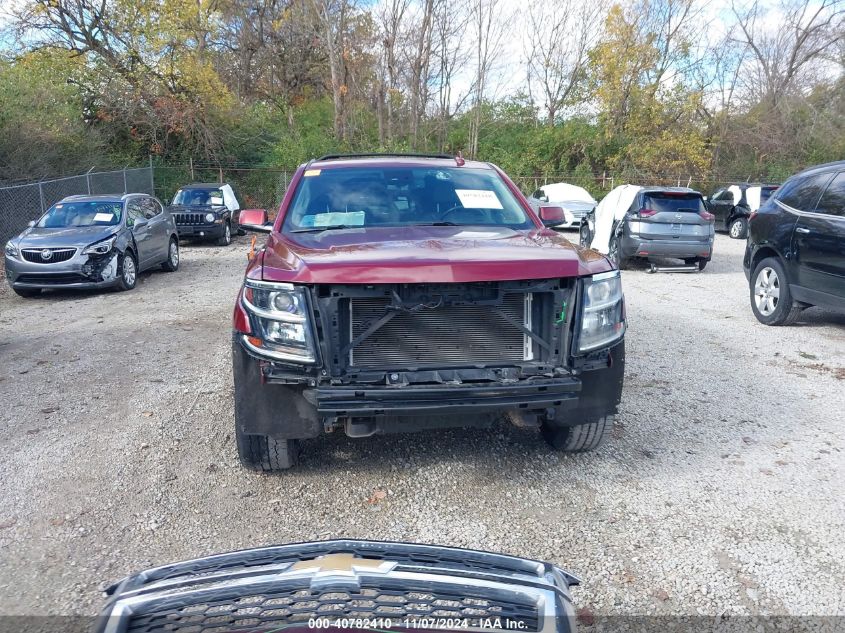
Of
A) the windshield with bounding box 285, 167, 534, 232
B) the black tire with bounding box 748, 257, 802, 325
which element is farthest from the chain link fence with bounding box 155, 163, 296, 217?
the windshield with bounding box 285, 167, 534, 232

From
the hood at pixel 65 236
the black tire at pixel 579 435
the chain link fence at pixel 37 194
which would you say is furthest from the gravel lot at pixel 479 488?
the chain link fence at pixel 37 194

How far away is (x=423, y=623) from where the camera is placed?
160cm

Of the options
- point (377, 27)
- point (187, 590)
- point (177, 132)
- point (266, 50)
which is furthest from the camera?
point (266, 50)

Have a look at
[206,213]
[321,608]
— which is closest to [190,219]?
[206,213]

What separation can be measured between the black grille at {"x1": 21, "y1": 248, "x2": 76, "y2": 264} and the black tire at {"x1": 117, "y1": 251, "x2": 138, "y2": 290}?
771 mm

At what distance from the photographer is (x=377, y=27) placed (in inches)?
1319

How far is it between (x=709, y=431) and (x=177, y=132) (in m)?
25.3

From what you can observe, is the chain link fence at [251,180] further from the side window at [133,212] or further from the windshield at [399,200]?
the windshield at [399,200]

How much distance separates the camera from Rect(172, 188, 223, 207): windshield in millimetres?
18984

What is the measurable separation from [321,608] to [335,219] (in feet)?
11.4

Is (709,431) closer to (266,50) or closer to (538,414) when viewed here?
(538,414)

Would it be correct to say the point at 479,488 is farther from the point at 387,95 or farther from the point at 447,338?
the point at 387,95

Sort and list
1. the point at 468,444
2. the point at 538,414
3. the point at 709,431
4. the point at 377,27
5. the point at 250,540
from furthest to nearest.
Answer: the point at 377,27 → the point at 709,431 → the point at 468,444 → the point at 538,414 → the point at 250,540

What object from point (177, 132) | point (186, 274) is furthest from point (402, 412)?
point (177, 132)
